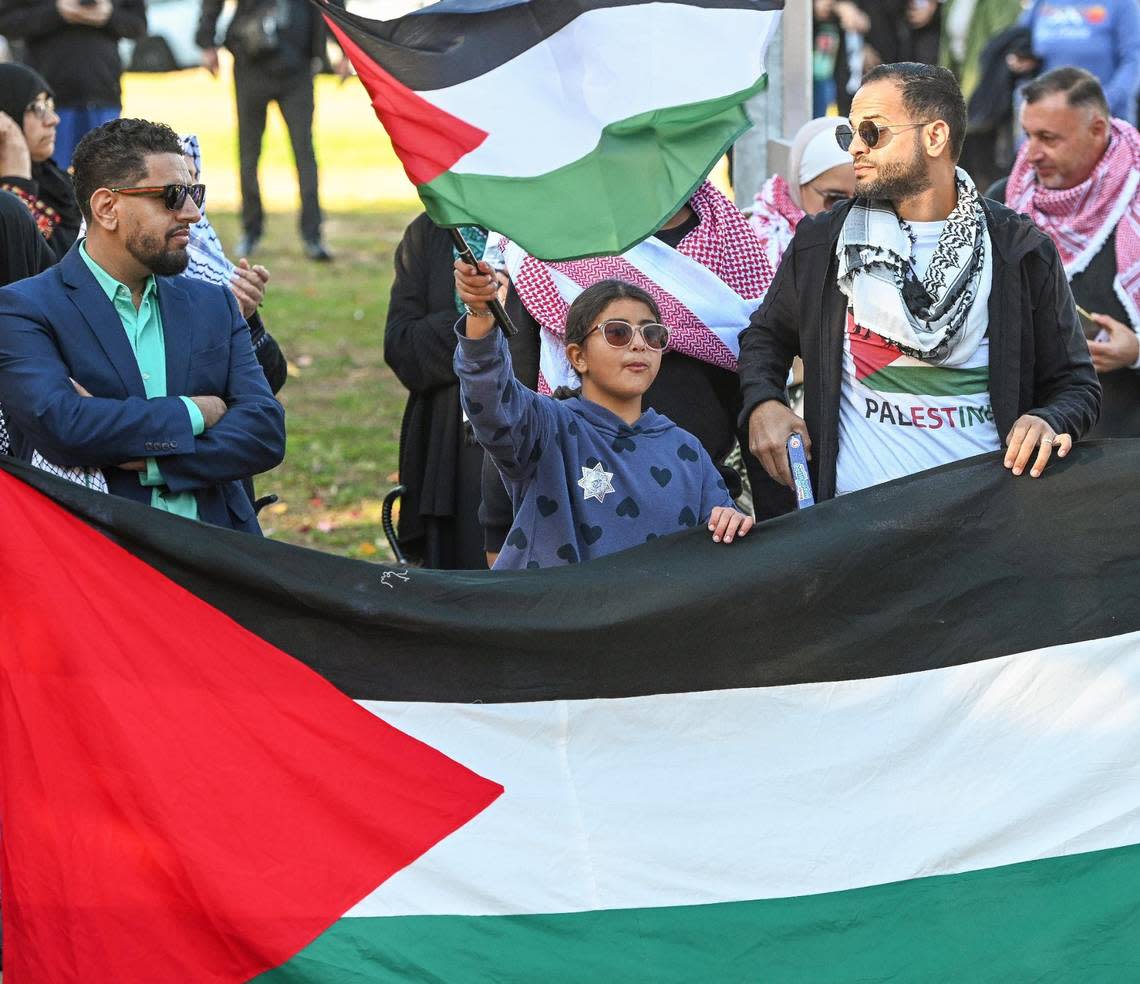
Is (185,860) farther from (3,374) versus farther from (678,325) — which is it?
(678,325)

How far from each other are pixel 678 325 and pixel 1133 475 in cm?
160

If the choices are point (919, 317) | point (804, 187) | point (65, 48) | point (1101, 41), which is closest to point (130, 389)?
point (919, 317)

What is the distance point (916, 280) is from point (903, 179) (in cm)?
26

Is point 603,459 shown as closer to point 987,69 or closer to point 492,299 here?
point 492,299

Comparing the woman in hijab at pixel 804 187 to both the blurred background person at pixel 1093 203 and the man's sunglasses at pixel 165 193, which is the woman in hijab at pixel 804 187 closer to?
the blurred background person at pixel 1093 203

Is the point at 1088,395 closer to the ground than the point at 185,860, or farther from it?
farther from it

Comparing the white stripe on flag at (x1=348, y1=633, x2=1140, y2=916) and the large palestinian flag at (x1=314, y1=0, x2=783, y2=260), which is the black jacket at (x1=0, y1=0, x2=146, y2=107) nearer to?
the large palestinian flag at (x1=314, y1=0, x2=783, y2=260)

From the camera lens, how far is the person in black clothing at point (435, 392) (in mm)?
6301

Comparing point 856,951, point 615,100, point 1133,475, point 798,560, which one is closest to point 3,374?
point 615,100

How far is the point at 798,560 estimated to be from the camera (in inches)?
172

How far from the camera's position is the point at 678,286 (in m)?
5.67

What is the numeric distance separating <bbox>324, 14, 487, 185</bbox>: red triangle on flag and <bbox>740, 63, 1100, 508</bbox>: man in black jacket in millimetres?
1234

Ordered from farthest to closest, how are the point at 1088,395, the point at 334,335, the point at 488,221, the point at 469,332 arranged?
the point at 334,335
the point at 1088,395
the point at 469,332
the point at 488,221

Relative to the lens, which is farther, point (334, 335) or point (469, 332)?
point (334, 335)
